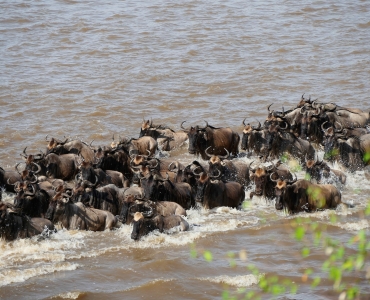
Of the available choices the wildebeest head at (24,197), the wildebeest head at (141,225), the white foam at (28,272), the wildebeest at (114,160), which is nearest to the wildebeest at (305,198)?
the wildebeest head at (141,225)

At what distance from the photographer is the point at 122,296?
10.4 meters

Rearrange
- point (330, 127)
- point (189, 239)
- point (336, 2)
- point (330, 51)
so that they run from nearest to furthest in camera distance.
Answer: point (189, 239) < point (330, 127) < point (330, 51) < point (336, 2)

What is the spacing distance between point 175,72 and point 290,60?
14.8 ft

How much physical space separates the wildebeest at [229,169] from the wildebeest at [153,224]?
213cm

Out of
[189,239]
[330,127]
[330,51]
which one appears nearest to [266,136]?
[330,127]

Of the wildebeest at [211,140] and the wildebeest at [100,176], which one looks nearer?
the wildebeest at [100,176]

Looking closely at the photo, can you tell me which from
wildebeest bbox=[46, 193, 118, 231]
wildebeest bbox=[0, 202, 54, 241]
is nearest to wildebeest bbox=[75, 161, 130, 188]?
wildebeest bbox=[46, 193, 118, 231]

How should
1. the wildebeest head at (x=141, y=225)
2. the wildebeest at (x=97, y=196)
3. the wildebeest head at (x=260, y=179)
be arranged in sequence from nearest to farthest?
the wildebeest head at (x=141, y=225)
the wildebeest at (x=97, y=196)
the wildebeest head at (x=260, y=179)

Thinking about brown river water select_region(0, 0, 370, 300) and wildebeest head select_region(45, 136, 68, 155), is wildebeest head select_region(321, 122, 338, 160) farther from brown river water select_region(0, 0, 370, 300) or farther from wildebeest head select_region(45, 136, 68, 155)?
wildebeest head select_region(45, 136, 68, 155)

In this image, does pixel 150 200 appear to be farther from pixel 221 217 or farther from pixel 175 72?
pixel 175 72

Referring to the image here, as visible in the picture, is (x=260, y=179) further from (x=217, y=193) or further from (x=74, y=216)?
(x=74, y=216)

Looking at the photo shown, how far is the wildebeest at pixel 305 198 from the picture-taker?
13.5m

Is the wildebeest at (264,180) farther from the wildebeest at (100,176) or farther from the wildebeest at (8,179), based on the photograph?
the wildebeest at (8,179)

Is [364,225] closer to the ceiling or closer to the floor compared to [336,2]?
closer to the floor
